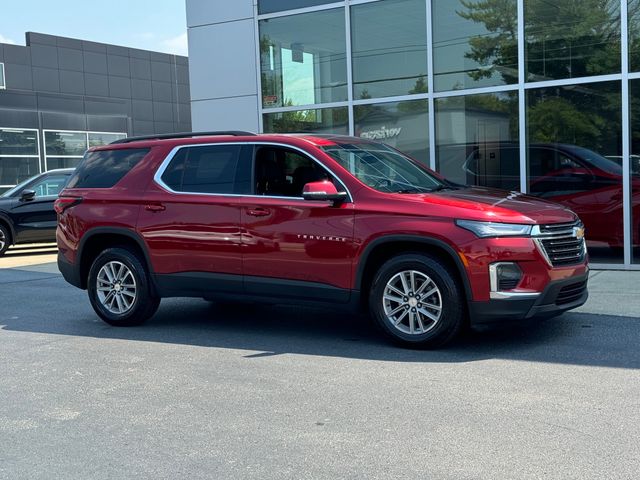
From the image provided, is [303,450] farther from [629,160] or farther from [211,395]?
[629,160]

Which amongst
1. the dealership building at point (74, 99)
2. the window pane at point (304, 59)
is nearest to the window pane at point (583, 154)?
the window pane at point (304, 59)

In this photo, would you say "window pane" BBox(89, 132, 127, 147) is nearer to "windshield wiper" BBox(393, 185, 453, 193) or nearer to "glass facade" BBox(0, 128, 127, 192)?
"glass facade" BBox(0, 128, 127, 192)

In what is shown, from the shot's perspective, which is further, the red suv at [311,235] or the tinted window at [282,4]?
the tinted window at [282,4]

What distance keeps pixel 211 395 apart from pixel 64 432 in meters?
1.05

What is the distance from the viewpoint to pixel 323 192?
21.7 feet

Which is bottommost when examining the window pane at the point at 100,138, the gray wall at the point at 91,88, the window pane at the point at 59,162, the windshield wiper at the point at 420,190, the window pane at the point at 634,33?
the windshield wiper at the point at 420,190

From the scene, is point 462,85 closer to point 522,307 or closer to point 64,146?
point 522,307

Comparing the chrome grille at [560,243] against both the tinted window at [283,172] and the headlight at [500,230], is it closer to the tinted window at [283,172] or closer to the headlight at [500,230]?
the headlight at [500,230]

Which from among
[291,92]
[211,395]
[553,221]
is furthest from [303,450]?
[291,92]

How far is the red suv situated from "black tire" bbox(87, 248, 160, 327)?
15mm

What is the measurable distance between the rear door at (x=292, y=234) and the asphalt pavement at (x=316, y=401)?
550 millimetres

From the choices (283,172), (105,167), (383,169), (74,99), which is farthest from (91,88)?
(383,169)

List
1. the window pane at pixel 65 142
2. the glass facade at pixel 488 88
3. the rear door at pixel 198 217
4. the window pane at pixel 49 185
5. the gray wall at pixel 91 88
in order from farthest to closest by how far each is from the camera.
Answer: the gray wall at pixel 91 88 → the window pane at pixel 65 142 → the window pane at pixel 49 185 → the glass facade at pixel 488 88 → the rear door at pixel 198 217

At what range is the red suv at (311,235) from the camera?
620 centimetres
